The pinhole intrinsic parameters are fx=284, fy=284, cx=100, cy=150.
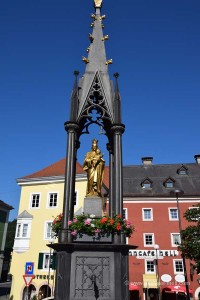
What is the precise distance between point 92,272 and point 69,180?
2856mm

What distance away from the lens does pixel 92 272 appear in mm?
8109

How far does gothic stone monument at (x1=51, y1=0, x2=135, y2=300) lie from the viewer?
7.94 meters

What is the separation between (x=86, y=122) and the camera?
1125 cm

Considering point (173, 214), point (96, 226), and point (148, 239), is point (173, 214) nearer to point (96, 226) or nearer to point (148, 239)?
point (148, 239)

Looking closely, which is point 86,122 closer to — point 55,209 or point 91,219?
point 91,219

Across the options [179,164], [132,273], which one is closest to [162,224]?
[132,273]

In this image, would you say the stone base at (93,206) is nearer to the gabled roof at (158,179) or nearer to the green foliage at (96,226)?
the green foliage at (96,226)

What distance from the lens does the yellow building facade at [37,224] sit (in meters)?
30.2

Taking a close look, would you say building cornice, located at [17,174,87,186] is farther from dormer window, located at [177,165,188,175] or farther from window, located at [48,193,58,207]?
dormer window, located at [177,165,188,175]

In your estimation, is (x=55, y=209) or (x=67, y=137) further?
(x=55, y=209)

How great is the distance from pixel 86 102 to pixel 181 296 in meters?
28.1

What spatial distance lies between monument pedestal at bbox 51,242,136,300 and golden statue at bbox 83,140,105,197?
2233 mm

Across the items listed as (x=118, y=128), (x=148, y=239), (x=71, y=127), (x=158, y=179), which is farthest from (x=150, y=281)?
(x=71, y=127)

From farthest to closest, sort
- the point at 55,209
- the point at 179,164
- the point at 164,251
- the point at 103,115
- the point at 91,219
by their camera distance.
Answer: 1. the point at 179,164
2. the point at 55,209
3. the point at 164,251
4. the point at 103,115
5. the point at 91,219
